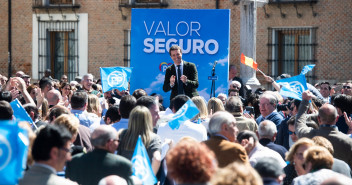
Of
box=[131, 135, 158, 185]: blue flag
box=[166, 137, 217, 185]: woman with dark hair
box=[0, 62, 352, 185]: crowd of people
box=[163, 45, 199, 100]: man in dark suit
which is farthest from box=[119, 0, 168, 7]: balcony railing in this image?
box=[166, 137, 217, 185]: woman with dark hair

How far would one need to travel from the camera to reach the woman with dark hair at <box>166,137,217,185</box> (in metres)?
4.39

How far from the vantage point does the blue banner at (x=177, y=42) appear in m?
12.5

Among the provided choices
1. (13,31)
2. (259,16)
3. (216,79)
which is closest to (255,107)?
(216,79)

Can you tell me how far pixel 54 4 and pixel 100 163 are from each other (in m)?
20.1

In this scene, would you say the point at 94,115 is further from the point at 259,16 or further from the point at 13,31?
the point at 13,31

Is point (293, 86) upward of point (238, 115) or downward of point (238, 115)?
upward

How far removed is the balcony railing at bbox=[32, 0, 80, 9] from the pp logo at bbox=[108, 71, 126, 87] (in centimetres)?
1246

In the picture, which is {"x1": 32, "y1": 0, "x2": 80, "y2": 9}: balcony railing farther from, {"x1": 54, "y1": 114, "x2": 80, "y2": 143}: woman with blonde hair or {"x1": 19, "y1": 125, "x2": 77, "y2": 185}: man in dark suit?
{"x1": 19, "y1": 125, "x2": 77, "y2": 185}: man in dark suit

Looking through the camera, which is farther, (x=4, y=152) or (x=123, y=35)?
(x=123, y=35)

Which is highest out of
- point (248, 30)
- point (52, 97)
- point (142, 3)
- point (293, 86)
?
point (142, 3)

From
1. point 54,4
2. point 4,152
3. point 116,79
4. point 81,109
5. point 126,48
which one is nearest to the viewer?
point 4,152

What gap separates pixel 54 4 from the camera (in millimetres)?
25125

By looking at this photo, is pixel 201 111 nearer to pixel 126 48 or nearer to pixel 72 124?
pixel 72 124

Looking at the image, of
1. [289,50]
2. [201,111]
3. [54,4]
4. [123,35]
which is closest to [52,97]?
[201,111]
